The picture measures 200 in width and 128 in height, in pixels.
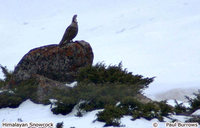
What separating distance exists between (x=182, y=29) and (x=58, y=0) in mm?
18124

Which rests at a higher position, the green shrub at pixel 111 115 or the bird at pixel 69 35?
the bird at pixel 69 35

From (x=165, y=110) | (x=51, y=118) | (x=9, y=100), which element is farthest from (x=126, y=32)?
(x=165, y=110)

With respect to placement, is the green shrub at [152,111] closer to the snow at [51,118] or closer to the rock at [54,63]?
the snow at [51,118]

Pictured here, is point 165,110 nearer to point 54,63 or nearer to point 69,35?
point 54,63

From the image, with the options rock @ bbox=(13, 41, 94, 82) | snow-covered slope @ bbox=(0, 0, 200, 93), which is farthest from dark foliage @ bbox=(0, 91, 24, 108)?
snow-covered slope @ bbox=(0, 0, 200, 93)

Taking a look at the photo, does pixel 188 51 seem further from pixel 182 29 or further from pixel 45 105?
pixel 45 105

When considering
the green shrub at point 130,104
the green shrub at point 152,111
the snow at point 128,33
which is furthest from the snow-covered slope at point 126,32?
the green shrub at point 152,111

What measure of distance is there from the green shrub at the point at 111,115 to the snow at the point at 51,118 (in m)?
0.09

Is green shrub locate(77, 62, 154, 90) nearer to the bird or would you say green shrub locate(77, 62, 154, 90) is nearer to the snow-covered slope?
the bird

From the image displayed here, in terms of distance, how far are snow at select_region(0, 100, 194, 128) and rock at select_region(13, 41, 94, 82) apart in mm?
1463

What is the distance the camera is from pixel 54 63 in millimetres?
14164

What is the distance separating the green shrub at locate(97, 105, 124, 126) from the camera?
9.94 meters

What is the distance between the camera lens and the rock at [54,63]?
46.1 feet

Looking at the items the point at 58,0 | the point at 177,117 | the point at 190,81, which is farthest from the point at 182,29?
the point at 177,117
